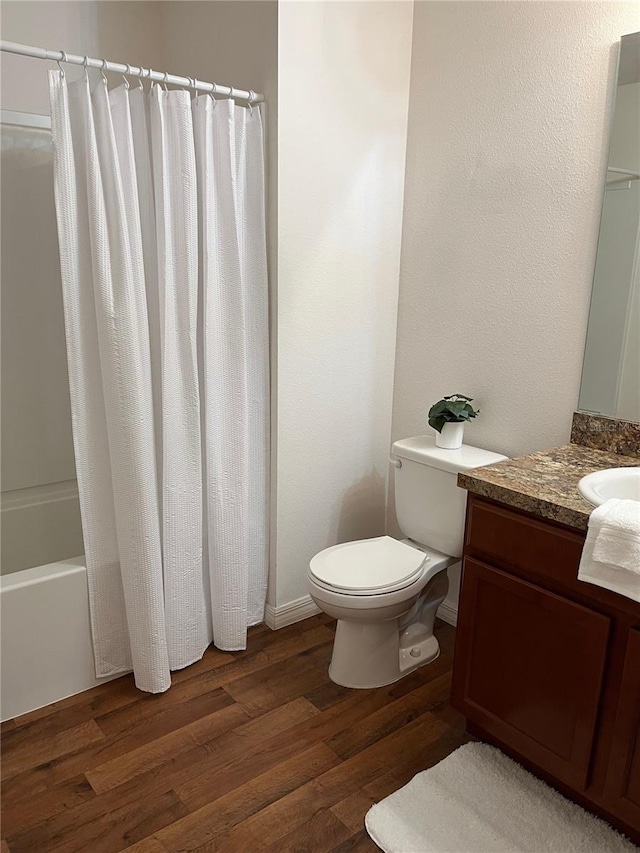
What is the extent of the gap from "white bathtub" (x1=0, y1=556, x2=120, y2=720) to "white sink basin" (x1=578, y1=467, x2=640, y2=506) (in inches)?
61.5

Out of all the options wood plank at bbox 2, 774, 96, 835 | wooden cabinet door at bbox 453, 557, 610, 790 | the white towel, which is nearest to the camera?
the white towel

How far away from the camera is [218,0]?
7.77 ft

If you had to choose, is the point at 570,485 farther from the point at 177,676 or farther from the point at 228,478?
the point at 177,676

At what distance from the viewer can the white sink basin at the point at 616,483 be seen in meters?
1.70

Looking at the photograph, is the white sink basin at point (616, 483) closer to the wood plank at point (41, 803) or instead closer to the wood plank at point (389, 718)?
the wood plank at point (389, 718)

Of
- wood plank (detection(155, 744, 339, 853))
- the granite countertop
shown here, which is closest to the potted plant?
the granite countertop

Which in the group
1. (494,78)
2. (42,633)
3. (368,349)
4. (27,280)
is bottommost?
(42,633)

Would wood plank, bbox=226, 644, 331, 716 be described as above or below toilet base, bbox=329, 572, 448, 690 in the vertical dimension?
below

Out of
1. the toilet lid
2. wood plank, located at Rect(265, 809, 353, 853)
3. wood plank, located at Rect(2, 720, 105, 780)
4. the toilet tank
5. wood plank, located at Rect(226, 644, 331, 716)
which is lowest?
wood plank, located at Rect(265, 809, 353, 853)

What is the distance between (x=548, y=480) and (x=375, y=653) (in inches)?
35.8

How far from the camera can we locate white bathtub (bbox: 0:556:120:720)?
6.54ft

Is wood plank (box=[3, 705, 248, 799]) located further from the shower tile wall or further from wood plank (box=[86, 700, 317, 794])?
the shower tile wall

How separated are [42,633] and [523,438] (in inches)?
67.6

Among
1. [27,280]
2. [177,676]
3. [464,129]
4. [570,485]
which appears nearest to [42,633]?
[177,676]
